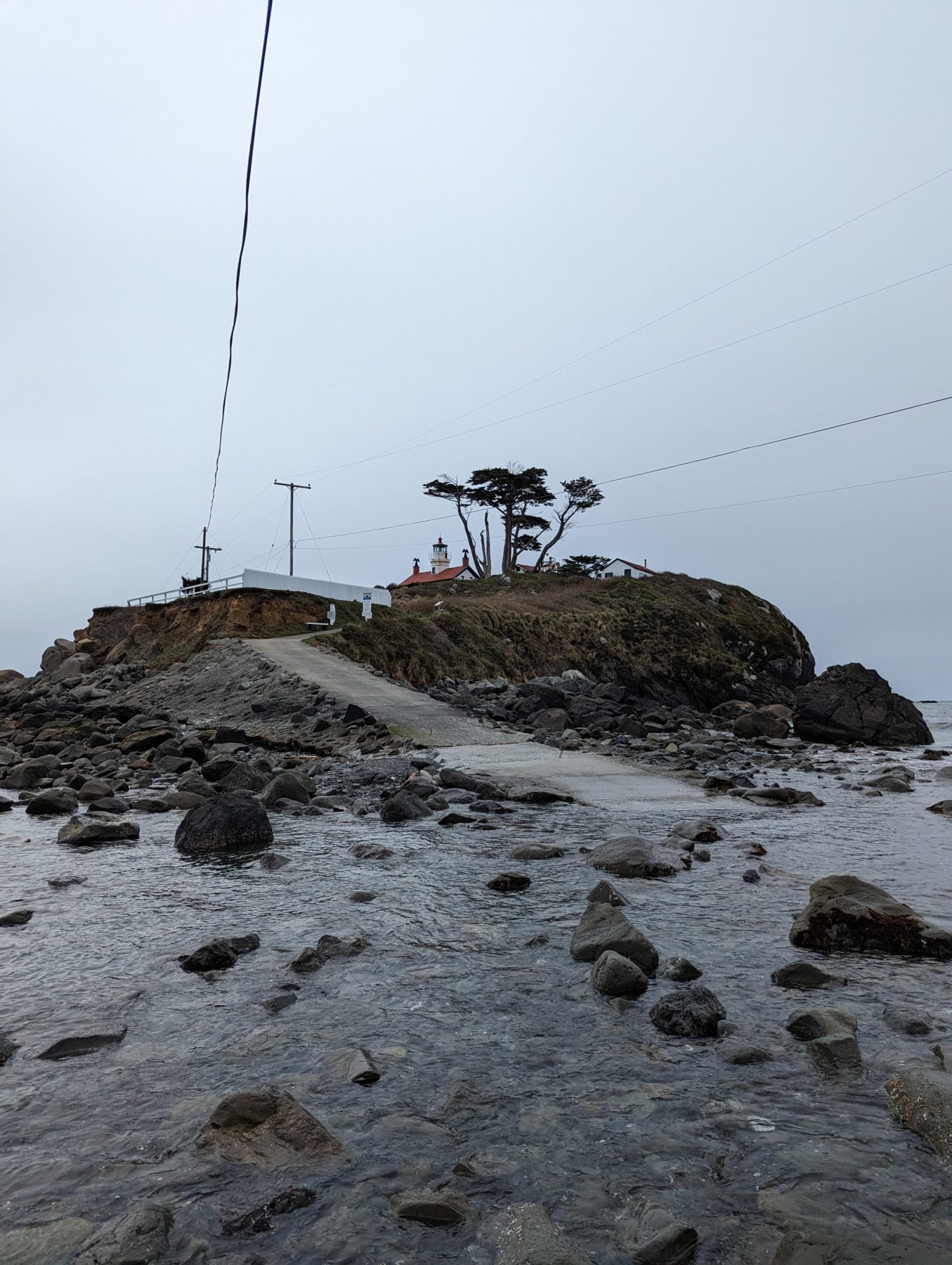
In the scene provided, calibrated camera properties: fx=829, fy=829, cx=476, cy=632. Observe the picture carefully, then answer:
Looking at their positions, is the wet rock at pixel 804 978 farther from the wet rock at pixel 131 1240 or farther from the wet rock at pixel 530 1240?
the wet rock at pixel 131 1240

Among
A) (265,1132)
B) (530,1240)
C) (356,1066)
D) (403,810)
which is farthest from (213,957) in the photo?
(403,810)

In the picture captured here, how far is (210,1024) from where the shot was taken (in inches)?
158

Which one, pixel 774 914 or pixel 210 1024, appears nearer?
pixel 210 1024

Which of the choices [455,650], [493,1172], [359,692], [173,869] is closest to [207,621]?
[455,650]

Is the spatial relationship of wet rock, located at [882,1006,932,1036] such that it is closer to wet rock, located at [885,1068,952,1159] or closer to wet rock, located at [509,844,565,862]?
wet rock, located at [885,1068,952,1159]

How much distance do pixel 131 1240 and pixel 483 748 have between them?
1413 centimetres

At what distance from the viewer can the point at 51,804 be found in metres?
10.6

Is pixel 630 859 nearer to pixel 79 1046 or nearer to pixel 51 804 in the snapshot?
pixel 79 1046

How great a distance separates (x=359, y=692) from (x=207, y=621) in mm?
13999

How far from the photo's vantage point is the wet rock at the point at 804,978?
14.6 feet

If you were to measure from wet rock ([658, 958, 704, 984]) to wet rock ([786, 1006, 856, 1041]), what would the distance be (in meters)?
0.69

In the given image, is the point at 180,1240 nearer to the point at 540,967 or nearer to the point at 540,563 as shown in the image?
the point at 540,967

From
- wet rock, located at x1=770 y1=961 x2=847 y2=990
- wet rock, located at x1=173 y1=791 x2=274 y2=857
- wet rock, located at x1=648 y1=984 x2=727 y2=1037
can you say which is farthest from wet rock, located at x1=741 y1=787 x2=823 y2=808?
wet rock, located at x1=648 y1=984 x2=727 y2=1037

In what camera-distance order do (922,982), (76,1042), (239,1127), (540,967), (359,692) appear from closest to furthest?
(239,1127)
(76,1042)
(922,982)
(540,967)
(359,692)
